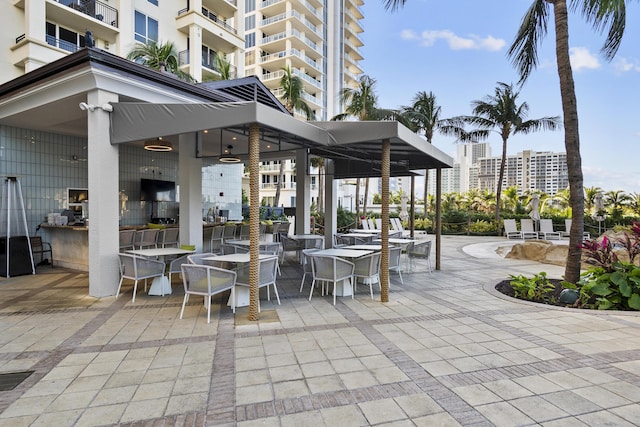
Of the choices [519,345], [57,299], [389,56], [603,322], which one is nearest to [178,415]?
[519,345]

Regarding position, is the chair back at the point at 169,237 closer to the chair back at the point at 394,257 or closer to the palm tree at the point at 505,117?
the chair back at the point at 394,257

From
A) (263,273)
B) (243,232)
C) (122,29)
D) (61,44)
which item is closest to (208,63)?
(122,29)

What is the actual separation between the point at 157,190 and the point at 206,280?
25.3 ft

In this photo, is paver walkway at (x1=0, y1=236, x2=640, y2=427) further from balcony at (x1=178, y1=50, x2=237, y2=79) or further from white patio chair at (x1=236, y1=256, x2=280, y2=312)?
balcony at (x1=178, y1=50, x2=237, y2=79)

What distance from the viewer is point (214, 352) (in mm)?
3635

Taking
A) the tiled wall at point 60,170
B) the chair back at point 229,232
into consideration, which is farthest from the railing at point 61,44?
the chair back at point 229,232

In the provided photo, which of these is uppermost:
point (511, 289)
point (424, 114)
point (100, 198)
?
point (424, 114)

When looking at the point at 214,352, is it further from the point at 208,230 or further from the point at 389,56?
the point at 389,56

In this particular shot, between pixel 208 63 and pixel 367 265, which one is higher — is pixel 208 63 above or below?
above

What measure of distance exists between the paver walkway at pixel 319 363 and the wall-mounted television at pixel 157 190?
5468 millimetres

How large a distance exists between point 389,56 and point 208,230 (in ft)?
34.0

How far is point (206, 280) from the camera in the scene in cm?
468

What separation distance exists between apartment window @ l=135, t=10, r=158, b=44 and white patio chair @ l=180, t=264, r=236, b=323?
17.7 meters

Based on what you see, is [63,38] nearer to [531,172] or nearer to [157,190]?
[157,190]
